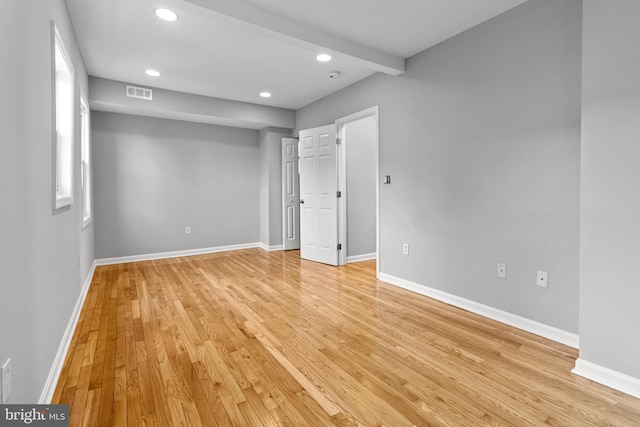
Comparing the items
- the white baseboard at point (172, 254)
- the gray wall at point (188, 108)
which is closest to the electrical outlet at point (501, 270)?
the gray wall at point (188, 108)

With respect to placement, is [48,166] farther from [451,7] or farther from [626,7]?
[626,7]

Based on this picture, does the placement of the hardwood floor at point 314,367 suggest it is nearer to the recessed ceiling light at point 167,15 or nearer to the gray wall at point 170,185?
the gray wall at point 170,185

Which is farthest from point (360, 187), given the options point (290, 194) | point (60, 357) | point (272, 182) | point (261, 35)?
point (60, 357)

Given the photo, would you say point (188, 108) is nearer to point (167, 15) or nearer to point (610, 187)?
point (167, 15)

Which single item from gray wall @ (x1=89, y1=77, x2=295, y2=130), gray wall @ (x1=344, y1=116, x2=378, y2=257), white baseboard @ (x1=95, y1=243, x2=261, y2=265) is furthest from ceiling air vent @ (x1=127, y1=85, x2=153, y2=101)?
gray wall @ (x1=344, y1=116, x2=378, y2=257)

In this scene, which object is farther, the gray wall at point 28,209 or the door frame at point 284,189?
the door frame at point 284,189

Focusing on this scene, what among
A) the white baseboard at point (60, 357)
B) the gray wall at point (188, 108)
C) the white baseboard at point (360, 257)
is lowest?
the white baseboard at point (60, 357)

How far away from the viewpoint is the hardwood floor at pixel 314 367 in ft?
5.04

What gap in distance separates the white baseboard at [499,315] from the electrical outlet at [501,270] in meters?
0.30

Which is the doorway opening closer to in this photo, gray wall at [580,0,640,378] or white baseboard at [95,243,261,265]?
white baseboard at [95,243,261,265]

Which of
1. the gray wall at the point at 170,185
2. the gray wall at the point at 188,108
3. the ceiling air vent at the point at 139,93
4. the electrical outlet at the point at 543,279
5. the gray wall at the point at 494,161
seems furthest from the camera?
the gray wall at the point at 170,185

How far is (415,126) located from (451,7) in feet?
3.64

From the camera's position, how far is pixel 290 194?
19.2 ft

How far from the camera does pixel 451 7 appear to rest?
2508mm
